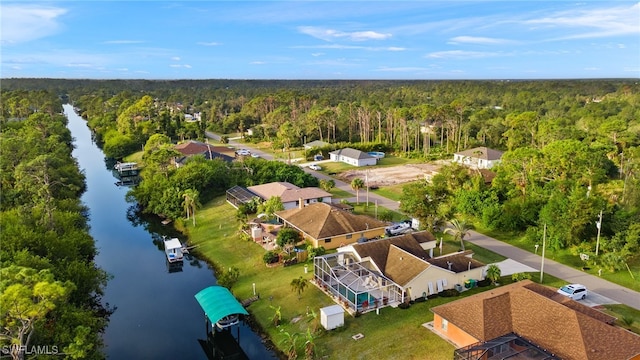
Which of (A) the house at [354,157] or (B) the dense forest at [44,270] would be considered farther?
(A) the house at [354,157]

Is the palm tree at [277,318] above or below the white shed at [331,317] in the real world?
below

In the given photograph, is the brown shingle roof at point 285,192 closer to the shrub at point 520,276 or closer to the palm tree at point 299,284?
the palm tree at point 299,284

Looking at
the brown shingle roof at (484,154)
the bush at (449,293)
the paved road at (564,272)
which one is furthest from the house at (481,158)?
the bush at (449,293)

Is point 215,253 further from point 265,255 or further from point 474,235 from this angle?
point 474,235

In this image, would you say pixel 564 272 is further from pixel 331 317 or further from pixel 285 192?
pixel 285 192

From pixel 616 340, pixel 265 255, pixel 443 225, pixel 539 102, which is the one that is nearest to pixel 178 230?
pixel 265 255

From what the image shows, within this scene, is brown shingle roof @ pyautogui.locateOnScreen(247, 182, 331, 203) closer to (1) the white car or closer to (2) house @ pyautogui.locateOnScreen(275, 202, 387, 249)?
(2) house @ pyautogui.locateOnScreen(275, 202, 387, 249)

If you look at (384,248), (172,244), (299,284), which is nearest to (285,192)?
(172,244)

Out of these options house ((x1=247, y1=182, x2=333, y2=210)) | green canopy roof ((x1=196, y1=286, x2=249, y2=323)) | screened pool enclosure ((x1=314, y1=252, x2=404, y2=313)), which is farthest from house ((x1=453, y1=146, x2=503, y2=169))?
green canopy roof ((x1=196, y1=286, x2=249, y2=323))
